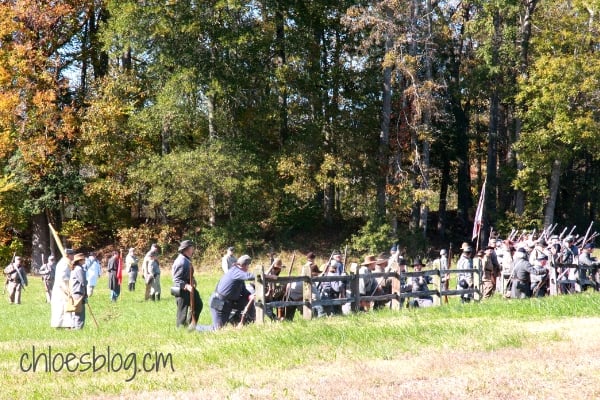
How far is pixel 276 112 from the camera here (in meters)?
41.1

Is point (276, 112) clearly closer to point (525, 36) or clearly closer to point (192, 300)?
point (525, 36)

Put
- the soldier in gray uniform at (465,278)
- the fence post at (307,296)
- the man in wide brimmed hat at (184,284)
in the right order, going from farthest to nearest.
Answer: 1. the soldier in gray uniform at (465,278)
2. the fence post at (307,296)
3. the man in wide brimmed hat at (184,284)

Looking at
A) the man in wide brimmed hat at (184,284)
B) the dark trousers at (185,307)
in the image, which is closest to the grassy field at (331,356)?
the dark trousers at (185,307)

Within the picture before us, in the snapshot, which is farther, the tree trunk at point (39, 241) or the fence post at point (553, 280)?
the tree trunk at point (39, 241)

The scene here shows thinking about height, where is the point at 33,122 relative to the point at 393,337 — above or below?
above

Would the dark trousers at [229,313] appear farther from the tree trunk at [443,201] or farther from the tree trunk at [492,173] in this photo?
the tree trunk at [443,201]

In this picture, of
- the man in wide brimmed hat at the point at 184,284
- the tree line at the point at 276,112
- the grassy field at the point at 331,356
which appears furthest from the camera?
the tree line at the point at 276,112

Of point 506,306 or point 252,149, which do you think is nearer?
point 506,306

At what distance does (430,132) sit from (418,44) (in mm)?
4330

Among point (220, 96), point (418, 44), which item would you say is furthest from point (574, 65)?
point (220, 96)

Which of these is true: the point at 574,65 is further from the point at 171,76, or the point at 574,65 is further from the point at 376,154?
the point at 171,76

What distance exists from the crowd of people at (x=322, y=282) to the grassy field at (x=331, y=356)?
76 centimetres

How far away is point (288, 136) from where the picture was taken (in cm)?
4234

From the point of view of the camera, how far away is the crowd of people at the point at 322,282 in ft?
49.9
